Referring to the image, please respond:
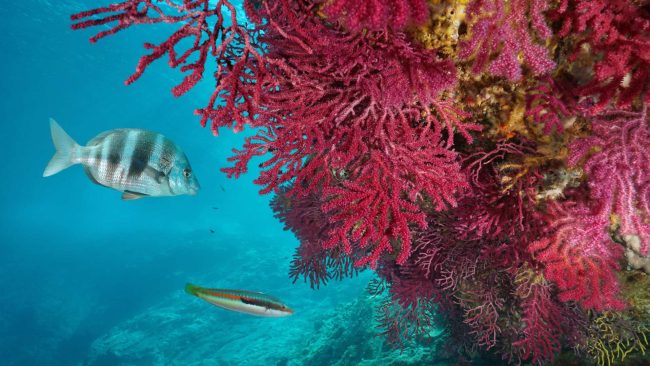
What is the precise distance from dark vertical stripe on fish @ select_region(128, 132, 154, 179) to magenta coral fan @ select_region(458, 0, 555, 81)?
122 inches

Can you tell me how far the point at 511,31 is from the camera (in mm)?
1914

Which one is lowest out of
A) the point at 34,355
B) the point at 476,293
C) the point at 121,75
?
the point at 476,293

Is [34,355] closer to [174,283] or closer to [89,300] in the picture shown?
[89,300]

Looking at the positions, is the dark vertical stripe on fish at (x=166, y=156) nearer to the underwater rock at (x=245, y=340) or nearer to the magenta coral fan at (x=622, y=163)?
the magenta coral fan at (x=622, y=163)

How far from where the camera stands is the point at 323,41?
2.04m

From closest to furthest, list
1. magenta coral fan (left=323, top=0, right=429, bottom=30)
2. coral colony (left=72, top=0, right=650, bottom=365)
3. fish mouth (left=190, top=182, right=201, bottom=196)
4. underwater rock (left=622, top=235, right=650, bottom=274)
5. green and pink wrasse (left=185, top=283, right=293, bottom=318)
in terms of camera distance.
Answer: magenta coral fan (left=323, top=0, right=429, bottom=30) → coral colony (left=72, top=0, right=650, bottom=365) → underwater rock (left=622, top=235, right=650, bottom=274) → green and pink wrasse (left=185, top=283, right=293, bottom=318) → fish mouth (left=190, top=182, right=201, bottom=196)

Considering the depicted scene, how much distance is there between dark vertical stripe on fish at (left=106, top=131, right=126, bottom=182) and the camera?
3277 millimetres

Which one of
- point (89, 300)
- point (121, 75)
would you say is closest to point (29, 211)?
point (121, 75)

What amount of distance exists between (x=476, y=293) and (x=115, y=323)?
81.1 ft

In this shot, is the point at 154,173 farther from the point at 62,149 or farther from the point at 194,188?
the point at 62,149

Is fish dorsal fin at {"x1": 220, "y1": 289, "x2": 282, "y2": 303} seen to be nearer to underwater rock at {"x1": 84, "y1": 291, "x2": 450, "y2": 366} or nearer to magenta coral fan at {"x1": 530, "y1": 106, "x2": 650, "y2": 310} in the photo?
magenta coral fan at {"x1": 530, "y1": 106, "x2": 650, "y2": 310}

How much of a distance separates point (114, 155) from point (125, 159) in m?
0.12

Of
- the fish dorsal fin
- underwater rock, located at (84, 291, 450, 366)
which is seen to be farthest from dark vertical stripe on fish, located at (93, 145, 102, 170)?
underwater rock, located at (84, 291, 450, 366)

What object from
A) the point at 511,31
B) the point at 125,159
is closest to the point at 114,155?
the point at 125,159
